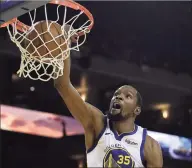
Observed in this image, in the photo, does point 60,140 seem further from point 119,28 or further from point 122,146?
point 122,146

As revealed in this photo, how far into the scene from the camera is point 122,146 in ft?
6.67

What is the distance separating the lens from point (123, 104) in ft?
6.92

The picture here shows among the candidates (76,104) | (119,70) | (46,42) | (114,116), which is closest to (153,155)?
(114,116)

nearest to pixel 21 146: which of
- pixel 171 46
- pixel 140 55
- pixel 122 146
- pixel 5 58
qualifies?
pixel 5 58

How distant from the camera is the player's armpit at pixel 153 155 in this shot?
2018 mm

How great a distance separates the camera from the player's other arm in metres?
1.92

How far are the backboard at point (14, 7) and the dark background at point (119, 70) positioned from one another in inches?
97.3

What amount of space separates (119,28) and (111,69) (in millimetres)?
799

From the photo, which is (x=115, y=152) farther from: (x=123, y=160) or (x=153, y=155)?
(x=153, y=155)

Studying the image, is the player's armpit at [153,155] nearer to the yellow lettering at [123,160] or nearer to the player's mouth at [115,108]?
the yellow lettering at [123,160]

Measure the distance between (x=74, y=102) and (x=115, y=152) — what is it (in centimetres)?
30

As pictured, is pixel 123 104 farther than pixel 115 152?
Yes

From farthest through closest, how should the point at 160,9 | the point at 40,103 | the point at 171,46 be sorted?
the point at 40,103 → the point at 171,46 → the point at 160,9

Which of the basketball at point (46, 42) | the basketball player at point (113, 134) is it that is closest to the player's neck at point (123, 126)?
the basketball player at point (113, 134)
